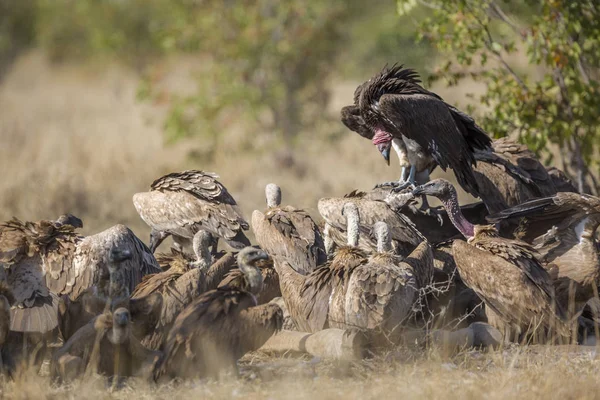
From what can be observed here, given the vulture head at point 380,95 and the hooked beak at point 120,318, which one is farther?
the vulture head at point 380,95

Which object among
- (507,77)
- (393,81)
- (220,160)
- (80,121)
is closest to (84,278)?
(393,81)

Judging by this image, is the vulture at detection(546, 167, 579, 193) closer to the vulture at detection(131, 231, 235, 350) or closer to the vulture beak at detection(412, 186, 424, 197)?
the vulture beak at detection(412, 186, 424, 197)

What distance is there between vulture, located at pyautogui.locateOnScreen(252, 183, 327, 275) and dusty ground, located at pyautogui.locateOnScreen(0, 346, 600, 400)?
1.40 meters

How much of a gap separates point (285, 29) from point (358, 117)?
27.8 feet

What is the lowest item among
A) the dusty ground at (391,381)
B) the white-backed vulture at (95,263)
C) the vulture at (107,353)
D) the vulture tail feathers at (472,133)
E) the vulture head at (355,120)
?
the dusty ground at (391,381)

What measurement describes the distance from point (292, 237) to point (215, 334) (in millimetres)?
2094

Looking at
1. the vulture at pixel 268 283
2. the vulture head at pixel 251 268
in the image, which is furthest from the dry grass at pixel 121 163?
the vulture head at pixel 251 268

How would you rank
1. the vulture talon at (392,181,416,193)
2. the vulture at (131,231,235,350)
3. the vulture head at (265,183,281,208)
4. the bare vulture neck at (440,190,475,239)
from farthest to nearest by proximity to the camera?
the vulture head at (265,183,281,208) < the vulture talon at (392,181,416,193) < the bare vulture neck at (440,190,475,239) < the vulture at (131,231,235,350)

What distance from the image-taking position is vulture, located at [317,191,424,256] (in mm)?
7707

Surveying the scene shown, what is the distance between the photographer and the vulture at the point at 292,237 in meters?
A: 7.38

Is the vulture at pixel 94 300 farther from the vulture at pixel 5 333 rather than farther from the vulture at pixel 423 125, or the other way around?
the vulture at pixel 423 125

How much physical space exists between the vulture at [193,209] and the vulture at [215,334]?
2.40 meters

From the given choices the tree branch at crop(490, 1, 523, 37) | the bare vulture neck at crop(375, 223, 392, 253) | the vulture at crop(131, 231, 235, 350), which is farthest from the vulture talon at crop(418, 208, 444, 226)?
the tree branch at crop(490, 1, 523, 37)

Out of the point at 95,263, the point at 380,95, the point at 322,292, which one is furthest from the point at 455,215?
the point at 95,263
